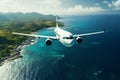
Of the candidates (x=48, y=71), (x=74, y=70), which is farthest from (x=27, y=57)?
(x=74, y=70)

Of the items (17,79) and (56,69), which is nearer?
(17,79)

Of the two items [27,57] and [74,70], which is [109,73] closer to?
[74,70]

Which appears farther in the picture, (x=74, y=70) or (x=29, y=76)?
(x=74, y=70)

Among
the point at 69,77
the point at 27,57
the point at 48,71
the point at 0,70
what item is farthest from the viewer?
the point at 27,57

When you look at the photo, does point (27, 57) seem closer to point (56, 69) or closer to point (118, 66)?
point (56, 69)

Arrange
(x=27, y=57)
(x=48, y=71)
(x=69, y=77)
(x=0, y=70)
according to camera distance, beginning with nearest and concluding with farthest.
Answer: (x=69, y=77) → (x=48, y=71) → (x=0, y=70) → (x=27, y=57)

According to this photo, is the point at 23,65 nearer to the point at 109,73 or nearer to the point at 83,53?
the point at 83,53

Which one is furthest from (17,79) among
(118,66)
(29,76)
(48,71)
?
(118,66)

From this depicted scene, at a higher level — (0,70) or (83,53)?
(83,53)

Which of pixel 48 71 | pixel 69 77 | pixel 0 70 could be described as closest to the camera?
pixel 69 77
